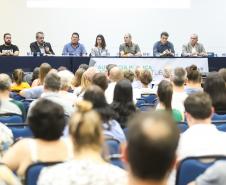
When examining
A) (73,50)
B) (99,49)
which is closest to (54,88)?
(99,49)

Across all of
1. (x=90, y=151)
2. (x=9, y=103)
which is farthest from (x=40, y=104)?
(x=9, y=103)

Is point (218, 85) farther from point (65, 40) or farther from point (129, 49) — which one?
point (65, 40)

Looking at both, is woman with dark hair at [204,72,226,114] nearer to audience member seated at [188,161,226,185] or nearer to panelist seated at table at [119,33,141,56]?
audience member seated at [188,161,226,185]

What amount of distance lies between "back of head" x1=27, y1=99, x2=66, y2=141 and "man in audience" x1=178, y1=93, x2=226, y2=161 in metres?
0.80

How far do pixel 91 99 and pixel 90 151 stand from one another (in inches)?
61.9

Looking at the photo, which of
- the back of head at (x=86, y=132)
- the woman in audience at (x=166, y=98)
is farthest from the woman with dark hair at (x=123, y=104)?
the back of head at (x=86, y=132)

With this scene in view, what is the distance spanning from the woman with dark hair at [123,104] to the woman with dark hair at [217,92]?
37.2 inches

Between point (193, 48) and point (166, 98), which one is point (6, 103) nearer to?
point (166, 98)

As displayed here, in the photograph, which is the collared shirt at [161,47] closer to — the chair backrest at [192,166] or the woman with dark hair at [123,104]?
the woman with dark hair at [123,104]

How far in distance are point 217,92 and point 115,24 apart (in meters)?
8.80

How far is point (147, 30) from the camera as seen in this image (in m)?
13.9

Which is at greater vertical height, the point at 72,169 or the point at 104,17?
the point at 104,17

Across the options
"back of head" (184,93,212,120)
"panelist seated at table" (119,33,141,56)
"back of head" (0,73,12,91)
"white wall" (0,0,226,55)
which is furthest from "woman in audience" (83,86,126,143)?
"white wall" (0,0,226,55)

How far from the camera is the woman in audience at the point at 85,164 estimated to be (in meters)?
2.20
